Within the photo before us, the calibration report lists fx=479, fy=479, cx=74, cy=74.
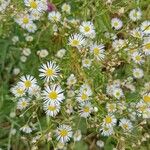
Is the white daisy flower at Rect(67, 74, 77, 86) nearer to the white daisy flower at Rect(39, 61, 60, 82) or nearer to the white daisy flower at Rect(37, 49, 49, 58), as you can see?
the white daisy flower at Rect(39, 61, 60, 82)

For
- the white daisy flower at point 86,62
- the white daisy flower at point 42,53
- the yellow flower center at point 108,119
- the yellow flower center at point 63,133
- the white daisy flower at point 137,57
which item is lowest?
the yellow flower center at point 63,133

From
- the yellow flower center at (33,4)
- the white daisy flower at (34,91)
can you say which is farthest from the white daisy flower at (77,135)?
the yellow flower center at (33,4)

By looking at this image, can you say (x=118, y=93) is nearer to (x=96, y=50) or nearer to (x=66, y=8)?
(x=96, y=50)

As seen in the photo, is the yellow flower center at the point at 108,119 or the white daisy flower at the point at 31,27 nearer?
the yellow flower center at the point at 108,119

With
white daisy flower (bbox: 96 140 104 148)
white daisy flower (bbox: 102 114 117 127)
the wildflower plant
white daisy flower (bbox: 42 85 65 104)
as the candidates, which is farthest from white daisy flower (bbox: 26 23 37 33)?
white daisy flower (bbox: 96 140 104 148)

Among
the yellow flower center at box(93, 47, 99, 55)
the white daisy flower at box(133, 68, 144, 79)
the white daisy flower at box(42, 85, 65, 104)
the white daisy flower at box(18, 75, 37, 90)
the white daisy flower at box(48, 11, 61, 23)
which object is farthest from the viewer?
the white daisy flower at box(133, 68, 144, 79)

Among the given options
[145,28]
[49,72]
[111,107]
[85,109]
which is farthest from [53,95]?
[145,28]

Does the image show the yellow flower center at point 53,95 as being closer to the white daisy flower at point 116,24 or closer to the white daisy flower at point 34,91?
the white daisy flower at point 34,91
